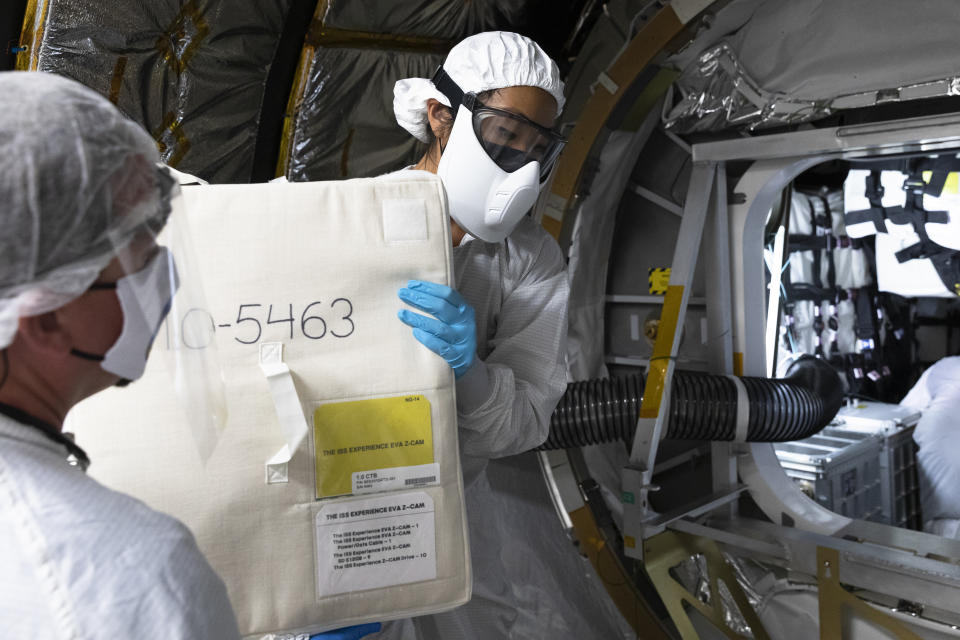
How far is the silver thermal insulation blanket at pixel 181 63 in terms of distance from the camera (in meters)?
2.30

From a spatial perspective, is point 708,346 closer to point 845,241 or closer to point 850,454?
point 850,454

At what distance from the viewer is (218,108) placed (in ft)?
8.98

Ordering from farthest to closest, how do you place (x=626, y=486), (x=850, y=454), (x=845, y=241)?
(x=845, y=241), (x=850, y=454), (x=626, y=486)

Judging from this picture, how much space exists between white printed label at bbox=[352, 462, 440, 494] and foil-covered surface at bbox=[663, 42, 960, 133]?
2.06 m

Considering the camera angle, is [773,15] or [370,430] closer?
[370,430]

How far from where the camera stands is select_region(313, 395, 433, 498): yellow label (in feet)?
4.50

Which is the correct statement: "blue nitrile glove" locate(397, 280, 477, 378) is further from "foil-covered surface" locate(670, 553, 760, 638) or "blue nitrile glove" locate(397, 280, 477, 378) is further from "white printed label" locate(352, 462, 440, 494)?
"foil-covered surface" locate(670, 553, 760, 638)

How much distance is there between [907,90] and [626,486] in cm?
166

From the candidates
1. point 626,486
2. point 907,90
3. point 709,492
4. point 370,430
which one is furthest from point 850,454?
point 370,430

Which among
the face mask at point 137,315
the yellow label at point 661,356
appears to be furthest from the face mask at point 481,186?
the yellow label at point 661,356

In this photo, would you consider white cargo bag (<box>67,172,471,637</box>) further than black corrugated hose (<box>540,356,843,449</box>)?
No

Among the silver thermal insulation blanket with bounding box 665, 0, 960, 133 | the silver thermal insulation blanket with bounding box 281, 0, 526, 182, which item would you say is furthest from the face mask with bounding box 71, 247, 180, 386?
the silver thermal insulation blanket with bounding box 665, 0, 960, 133

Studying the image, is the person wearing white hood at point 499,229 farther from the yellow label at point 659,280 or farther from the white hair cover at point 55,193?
the yellow label at point 659,280

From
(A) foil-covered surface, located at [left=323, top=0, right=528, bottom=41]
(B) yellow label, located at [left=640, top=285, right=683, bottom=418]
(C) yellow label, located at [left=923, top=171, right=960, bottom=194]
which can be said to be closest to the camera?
(A) foil-covered surface, located at [left=323, top=0, right=528, bottom=41]
